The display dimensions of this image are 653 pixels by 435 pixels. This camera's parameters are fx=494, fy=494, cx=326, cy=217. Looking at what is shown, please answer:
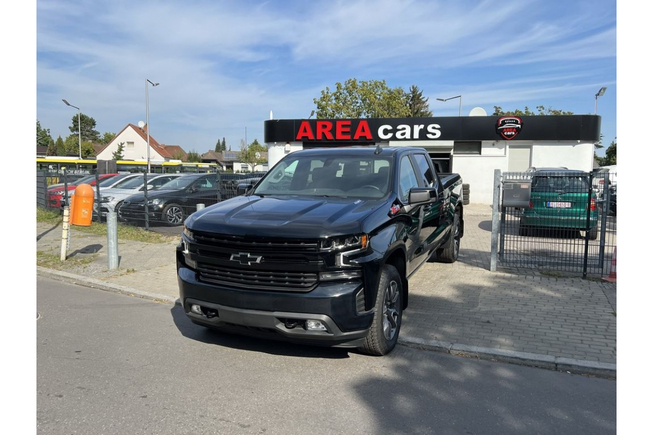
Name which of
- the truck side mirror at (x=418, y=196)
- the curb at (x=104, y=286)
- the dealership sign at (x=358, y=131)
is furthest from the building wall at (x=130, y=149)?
the truck side mirror at (x=418, y=196)

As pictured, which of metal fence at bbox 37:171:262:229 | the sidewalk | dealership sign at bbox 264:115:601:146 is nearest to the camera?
the sidewalk

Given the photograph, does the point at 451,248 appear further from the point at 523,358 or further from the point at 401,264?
the point at 523,358

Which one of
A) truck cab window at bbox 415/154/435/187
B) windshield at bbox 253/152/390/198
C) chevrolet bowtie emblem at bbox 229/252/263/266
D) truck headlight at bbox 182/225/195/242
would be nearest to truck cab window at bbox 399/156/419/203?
windshield at bbox 253/152/390/198

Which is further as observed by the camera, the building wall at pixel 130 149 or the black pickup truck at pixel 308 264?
the building wall at pixel 130 149

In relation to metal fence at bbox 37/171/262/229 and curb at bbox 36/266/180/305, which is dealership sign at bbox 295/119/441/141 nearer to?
metal fence at bbox 37/171/262/229

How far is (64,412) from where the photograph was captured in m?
3.53

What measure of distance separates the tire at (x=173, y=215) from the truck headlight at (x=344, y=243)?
10114 millimetres

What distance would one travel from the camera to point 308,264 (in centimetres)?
404

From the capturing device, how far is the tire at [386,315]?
4352mm

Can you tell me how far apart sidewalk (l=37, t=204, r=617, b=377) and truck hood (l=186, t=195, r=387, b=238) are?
1.55 m

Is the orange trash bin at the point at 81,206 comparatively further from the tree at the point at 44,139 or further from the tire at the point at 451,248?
the tree at the point at 44,139

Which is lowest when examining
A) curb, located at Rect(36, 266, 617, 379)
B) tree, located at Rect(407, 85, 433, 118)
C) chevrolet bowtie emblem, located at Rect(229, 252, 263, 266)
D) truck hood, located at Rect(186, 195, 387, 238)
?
curb, located at Rect(36, 266, 617, 379)

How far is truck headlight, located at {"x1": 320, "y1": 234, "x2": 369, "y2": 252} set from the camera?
13.2 ft

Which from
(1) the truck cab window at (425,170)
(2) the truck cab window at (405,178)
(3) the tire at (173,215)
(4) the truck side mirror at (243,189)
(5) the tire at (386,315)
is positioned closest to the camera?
(5) the tire at (386,315)
